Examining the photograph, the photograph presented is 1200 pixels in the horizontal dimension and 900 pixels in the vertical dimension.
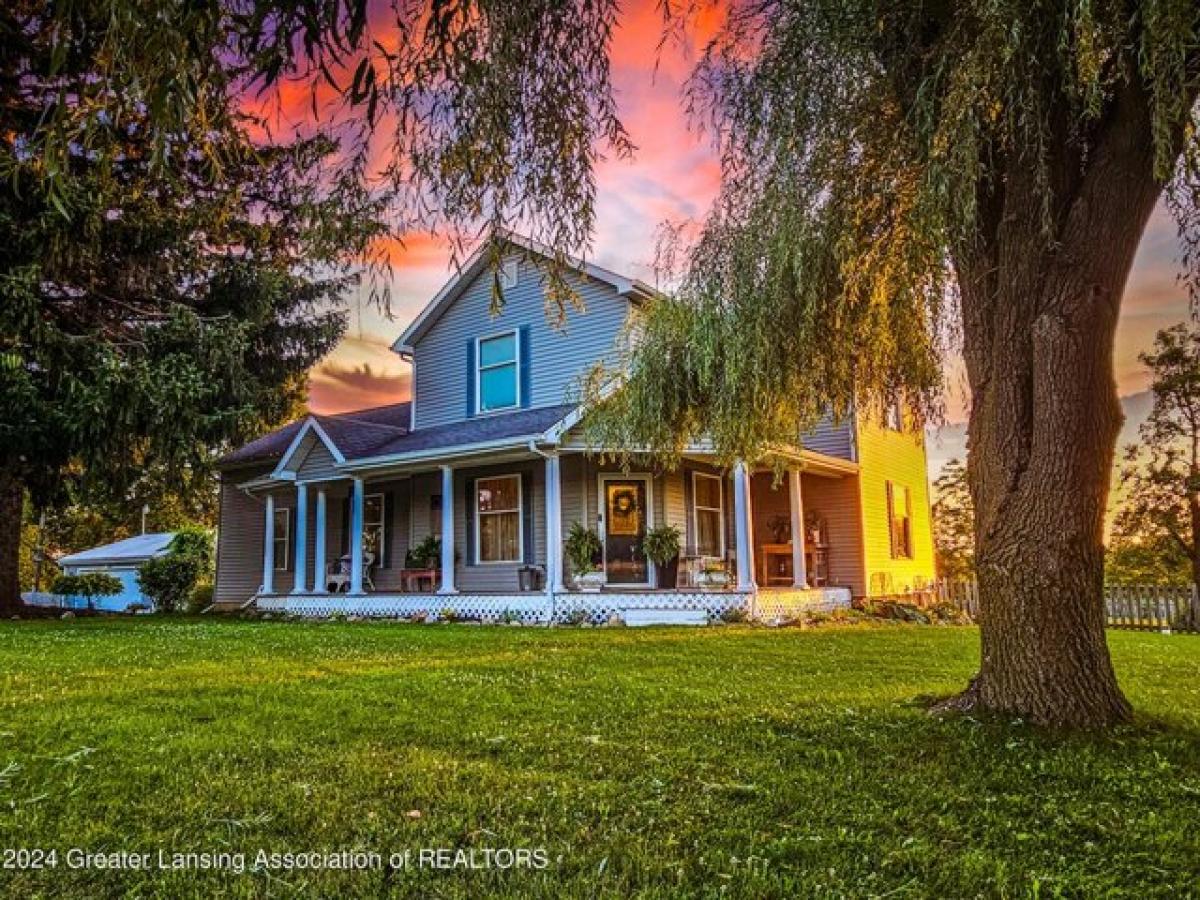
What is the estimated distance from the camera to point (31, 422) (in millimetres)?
14430

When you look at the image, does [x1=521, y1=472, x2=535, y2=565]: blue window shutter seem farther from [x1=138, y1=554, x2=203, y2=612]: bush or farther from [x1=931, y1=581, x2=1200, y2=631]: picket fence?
[x1=138, y1=554, x2=203, y2=612]: bush

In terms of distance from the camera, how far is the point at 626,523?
14969 millimetres

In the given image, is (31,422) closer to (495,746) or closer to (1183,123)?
(495,746)

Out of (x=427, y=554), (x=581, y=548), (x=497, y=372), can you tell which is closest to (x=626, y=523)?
(x=581, y=548)

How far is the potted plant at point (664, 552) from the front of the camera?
1388 centimetres

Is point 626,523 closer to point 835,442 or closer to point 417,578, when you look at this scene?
point 417,578

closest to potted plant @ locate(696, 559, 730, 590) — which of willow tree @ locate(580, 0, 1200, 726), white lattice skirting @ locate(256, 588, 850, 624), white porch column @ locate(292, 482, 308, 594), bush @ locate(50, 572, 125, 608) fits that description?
white lattice skirting @ locate(256, 588, 850, 624)

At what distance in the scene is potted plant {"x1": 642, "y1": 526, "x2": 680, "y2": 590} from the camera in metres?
13.9

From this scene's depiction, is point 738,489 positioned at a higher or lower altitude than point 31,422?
lower

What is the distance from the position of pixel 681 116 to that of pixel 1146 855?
5299mm

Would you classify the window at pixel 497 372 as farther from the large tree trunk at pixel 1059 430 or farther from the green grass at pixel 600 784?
the large tree trunk at pixel 1059 430

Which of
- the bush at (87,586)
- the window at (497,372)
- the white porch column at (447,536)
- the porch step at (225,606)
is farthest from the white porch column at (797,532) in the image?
the bush at (87,586)

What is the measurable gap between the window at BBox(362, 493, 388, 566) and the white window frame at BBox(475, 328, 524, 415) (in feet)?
9.85

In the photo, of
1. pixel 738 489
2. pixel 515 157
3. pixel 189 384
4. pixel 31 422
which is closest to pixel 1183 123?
pixel 515 157
